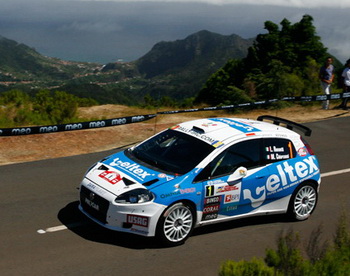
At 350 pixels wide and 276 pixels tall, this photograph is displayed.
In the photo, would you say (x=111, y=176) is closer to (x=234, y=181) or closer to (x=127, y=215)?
(x=127, y=215)

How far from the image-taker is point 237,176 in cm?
830

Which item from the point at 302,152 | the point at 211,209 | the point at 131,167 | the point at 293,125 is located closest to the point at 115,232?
the point at 131,167

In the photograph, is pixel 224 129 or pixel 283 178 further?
pixel 224 129

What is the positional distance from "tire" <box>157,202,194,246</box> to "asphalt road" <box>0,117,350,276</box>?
0.16m

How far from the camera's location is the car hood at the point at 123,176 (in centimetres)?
775

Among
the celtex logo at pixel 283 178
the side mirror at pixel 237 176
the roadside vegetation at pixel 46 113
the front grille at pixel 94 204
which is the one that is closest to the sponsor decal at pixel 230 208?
the celtex logo at pixel 283 178

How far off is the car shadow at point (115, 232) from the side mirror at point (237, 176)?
94 centimetres

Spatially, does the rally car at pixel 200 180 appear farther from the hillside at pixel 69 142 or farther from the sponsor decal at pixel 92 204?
the hillside at pixel 69 142

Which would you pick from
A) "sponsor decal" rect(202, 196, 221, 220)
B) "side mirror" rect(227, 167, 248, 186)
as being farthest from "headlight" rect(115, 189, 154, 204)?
"side mirror" rect(227, 167, 248, 186)

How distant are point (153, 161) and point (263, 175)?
1.85m

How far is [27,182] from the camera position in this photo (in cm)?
1070

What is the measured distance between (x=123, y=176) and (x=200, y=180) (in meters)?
1.20

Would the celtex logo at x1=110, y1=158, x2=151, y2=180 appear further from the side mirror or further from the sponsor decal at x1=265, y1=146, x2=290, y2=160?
the sponsor decal at x1=265, y1=146, x2=290, y2=160

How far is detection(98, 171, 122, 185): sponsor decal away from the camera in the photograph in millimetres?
7941
